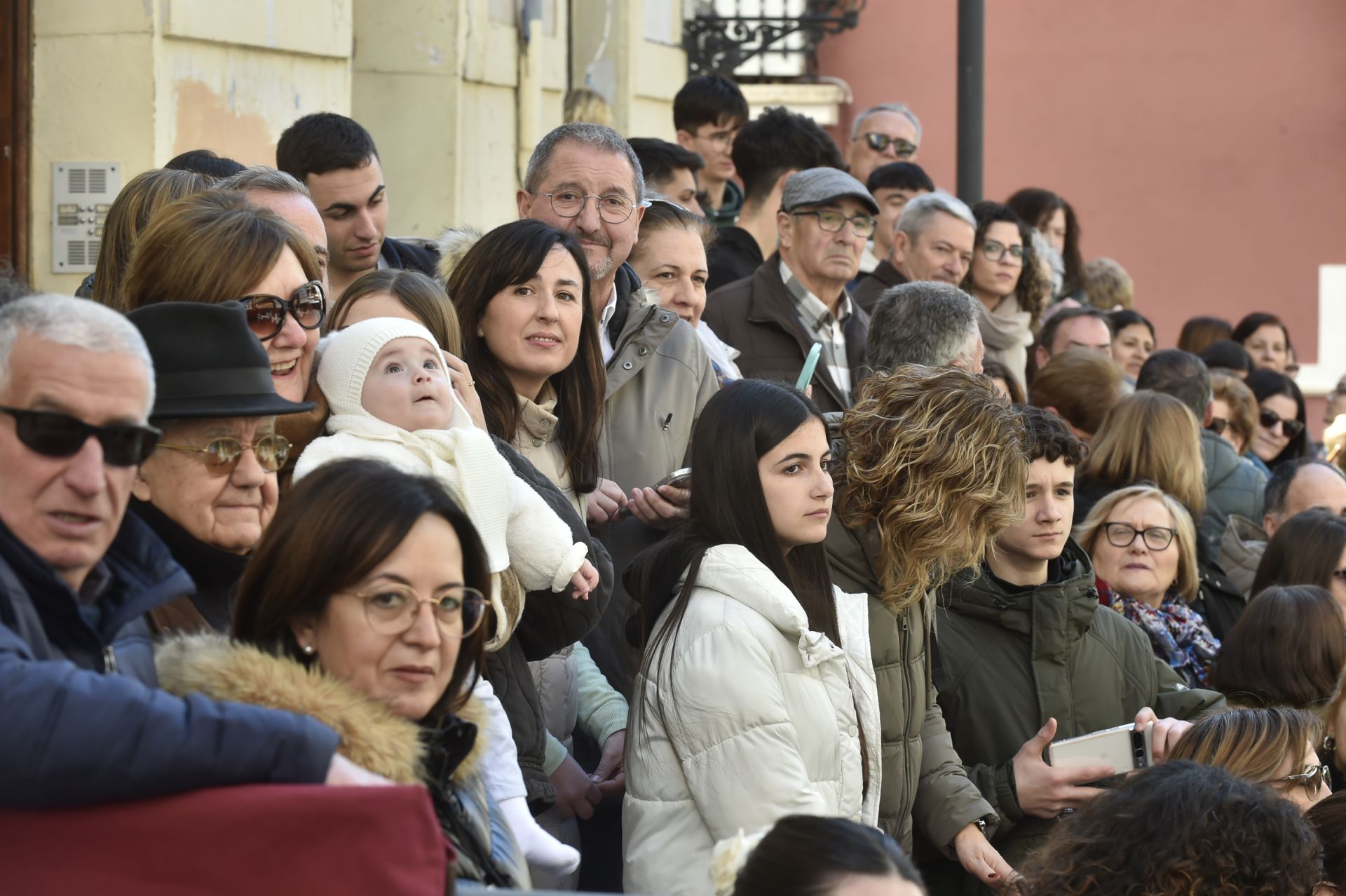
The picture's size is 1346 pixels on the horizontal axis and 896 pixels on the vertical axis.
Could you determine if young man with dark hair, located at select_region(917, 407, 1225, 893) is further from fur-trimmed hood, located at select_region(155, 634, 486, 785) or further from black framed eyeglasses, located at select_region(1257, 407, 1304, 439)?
black framed eyeglasses, located at select_region(1257, 407, 1304, 439)

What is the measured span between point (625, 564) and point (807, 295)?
2098 mm

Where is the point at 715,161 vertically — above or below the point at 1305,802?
above

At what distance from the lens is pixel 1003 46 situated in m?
17.7

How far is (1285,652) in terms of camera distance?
5457 millimetres

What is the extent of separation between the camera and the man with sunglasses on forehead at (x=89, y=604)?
2.12 meters

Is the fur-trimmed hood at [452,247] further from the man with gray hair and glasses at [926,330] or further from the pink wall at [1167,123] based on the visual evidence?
the pink wall at [1167,123]

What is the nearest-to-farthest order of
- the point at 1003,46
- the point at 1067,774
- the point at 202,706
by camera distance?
1. the point at 202,706
2. the point at 1067,774
3. the point at 1003,46

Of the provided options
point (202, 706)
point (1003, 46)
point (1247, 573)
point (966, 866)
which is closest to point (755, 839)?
point (202, 706)

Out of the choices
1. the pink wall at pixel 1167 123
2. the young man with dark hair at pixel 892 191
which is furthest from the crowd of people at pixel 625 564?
the pink wall at pixel 1167 123

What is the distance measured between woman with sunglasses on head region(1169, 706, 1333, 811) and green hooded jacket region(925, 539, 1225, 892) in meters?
0.59

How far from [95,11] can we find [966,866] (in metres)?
4.64

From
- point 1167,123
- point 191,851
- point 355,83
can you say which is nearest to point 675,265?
point 191,851

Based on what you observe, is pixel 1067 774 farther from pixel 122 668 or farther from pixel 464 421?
pixel 122 668

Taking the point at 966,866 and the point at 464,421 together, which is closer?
the point at 464,421
